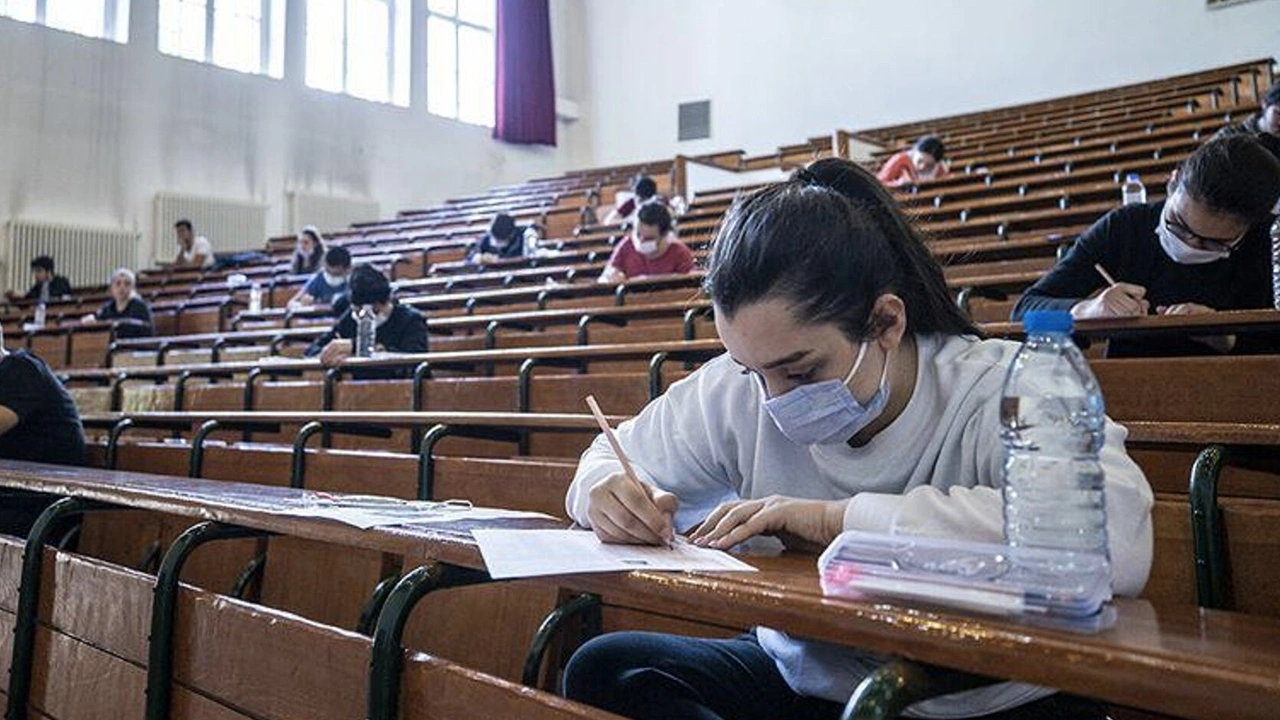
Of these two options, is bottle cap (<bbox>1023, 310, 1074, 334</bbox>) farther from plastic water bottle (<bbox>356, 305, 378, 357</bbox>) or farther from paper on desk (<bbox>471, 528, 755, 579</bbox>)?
plastic water bottle (<bbox>356, 305, 378, 357</bbox>)

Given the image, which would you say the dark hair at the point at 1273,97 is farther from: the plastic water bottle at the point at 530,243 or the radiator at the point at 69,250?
the radiator at the point at 69,250

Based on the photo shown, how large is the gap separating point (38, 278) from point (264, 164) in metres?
2.11

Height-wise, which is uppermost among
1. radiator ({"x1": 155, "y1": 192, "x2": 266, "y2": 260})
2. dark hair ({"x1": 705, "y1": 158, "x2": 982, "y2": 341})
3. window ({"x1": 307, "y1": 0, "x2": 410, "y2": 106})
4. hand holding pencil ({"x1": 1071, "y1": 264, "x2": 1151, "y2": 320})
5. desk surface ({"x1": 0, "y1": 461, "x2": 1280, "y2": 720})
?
window ({"x1": 307, "y1": 0, "x2": 410, "y2": 106})

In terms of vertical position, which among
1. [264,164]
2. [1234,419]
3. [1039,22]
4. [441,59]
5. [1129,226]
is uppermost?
[441,59]

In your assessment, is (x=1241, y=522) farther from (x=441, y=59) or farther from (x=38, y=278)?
(x=441, y=59)

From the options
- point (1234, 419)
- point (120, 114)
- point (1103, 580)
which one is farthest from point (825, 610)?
point (120, 114)

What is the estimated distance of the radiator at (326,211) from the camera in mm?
8625

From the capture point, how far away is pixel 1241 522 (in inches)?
37.9

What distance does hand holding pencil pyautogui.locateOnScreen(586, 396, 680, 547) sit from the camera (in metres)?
0.86

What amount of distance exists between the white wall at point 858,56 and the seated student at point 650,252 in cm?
487

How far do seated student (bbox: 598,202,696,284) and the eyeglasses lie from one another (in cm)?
221

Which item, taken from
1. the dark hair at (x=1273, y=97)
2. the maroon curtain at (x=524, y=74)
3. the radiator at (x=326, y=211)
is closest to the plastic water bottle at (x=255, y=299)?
the radiator at (x=326, y=211)

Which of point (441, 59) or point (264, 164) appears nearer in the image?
point (264, 164)

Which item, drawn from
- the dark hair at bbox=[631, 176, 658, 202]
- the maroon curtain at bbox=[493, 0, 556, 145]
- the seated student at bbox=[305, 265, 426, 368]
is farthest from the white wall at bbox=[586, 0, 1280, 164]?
the seated student at bbox=[305, 265, 426, 368]
